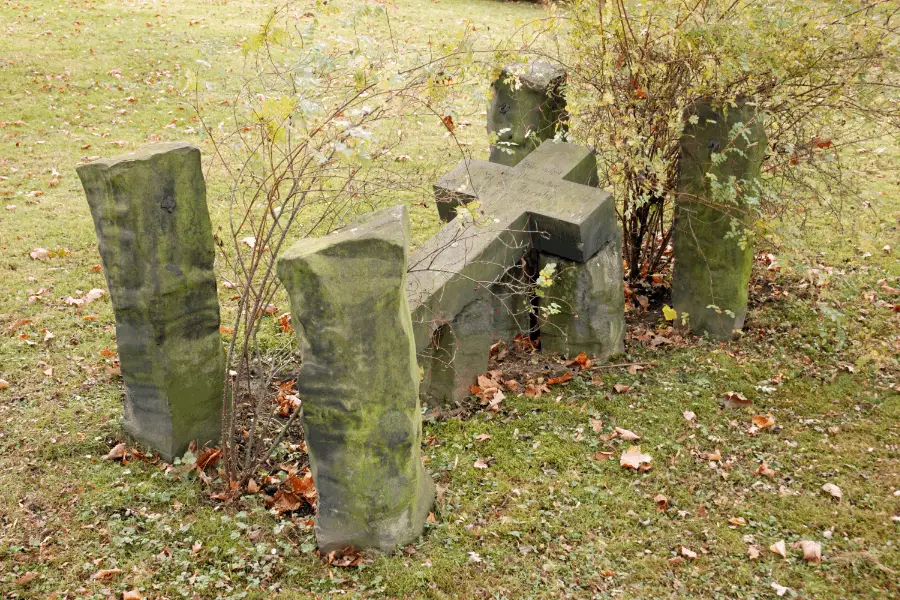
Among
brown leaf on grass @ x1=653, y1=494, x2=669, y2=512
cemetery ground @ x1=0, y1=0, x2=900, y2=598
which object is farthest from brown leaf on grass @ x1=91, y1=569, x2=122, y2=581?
brown leaf on grass @ x1=653, y1=494, x2=669, y2=512

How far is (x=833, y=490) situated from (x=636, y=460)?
3.50 feet

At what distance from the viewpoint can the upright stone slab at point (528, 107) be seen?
21.7ft

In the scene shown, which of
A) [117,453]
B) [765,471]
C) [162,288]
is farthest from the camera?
[765,471]

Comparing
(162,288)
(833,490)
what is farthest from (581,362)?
(162,288)

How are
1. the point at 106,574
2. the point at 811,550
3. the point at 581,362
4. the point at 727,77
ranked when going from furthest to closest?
the point at 581,362
the point at 727,77
the point at 811,550
the point at 106,574

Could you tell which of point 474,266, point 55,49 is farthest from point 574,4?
point 55,49

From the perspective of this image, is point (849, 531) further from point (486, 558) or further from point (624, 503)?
point (486, 558)

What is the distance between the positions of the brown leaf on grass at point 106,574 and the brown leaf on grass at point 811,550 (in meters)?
3.28

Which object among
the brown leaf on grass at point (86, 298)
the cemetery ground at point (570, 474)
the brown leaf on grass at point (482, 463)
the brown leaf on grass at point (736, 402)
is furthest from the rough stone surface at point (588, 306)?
the brown leaf on grass at point (86, 298)

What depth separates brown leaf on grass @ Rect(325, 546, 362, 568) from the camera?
3707 mm

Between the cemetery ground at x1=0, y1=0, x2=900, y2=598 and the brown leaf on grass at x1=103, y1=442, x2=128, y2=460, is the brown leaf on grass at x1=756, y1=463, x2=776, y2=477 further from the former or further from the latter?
the brown leaf on grass at x1=103, y1=442, x2=128, y2=460

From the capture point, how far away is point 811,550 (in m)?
3.84

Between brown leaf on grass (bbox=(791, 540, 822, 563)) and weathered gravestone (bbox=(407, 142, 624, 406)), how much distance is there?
6.88 feet

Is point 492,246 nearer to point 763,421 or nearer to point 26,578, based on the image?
point 763,421
